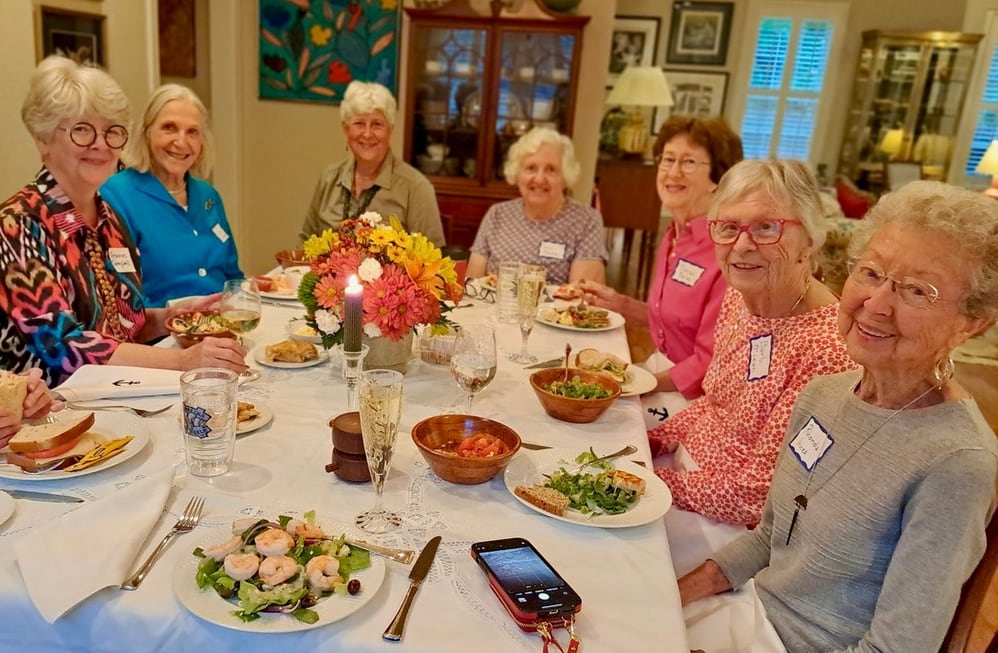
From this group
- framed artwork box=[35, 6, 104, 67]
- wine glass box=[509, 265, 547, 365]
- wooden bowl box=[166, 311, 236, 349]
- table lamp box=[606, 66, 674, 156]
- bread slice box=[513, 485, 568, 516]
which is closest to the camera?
bread slice box=[513, 485, 568, 516]

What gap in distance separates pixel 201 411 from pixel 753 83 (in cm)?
919

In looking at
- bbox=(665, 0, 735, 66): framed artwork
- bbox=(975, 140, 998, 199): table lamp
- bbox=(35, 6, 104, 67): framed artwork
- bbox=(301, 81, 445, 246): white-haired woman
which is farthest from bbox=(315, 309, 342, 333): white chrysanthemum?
bbox=(665, 0, 735, 66): framed artwork

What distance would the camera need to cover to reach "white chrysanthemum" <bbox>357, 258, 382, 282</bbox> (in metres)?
1.52

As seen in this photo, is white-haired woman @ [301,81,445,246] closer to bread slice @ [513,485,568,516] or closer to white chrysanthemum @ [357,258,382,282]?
white chrysanthemum @ [357,258,382,282]

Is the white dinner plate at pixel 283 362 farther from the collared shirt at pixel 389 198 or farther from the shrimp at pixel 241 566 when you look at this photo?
the collared shirt at pixel 389 198

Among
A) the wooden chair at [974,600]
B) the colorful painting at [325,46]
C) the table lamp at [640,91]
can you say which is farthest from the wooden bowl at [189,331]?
the table lamp at [640,91]

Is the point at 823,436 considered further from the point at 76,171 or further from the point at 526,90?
the point at 526,90

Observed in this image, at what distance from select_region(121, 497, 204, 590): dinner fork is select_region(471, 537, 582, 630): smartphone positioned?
426 mm

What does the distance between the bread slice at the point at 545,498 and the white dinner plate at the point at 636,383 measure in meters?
0.55

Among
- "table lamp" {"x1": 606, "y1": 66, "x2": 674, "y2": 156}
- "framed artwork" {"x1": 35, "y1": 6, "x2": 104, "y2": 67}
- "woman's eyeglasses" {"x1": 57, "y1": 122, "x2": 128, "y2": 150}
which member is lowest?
"woman's eyeglasses" {"x1": 57, "y1": 122, "x2": 128, "y2": 150}

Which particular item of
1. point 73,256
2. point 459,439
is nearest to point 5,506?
point 459,439

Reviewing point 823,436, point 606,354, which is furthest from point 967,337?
point 606,354

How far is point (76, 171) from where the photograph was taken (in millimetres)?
1862

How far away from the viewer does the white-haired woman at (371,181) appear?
3336 mm
